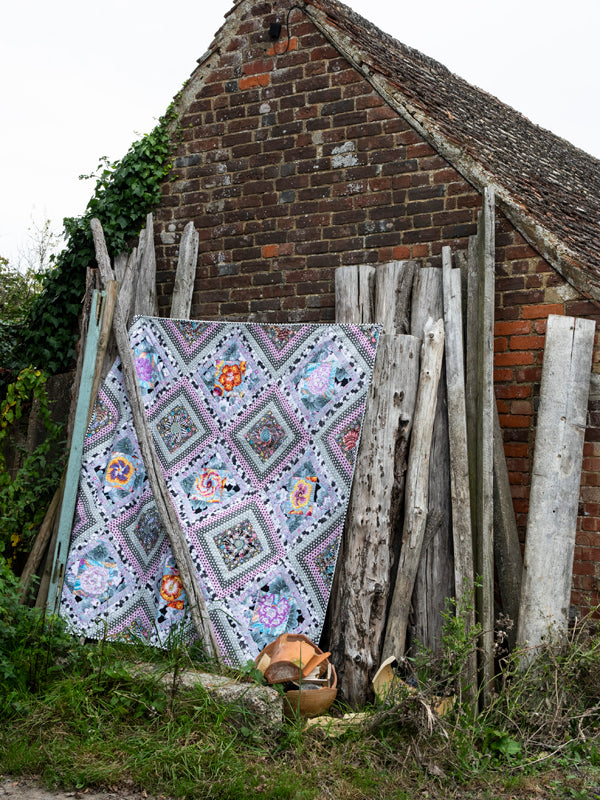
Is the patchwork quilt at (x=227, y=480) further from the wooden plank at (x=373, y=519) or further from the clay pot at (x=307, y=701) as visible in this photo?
the clay pot at (x=307, y=701)

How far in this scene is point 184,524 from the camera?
4.84 meters

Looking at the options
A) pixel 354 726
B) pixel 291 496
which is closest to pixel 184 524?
pixel 291 496

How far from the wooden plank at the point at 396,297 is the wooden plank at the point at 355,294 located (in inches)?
4.0

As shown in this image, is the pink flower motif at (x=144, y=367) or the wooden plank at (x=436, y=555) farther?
the pink flower motif at (x=144, y=367)

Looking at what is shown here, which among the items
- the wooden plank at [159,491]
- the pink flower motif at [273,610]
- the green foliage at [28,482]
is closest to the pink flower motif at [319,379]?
the wooden plank at [159,491]

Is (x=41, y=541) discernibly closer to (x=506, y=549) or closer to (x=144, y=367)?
(x=144, y=367)

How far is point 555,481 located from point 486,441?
434 mm

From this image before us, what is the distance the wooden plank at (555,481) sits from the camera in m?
4.30

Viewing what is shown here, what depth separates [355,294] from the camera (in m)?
5.04

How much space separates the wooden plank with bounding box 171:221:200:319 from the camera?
19.2 feet

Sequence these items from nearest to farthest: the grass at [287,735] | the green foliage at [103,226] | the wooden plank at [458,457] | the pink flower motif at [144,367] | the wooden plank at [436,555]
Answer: the grass at [287,735]
the wooden plank at [458,457]
the wooden plank at [436,555]
the pink flower motif at [144,367]
the green foliage at [103,226]

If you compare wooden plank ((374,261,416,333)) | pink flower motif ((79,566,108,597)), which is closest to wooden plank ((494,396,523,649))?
wooden plank ((374,261,416,333))

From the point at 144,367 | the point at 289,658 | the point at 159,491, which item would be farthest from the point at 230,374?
the point at 289,658

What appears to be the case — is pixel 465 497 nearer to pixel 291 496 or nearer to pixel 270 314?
pixel 291 496
